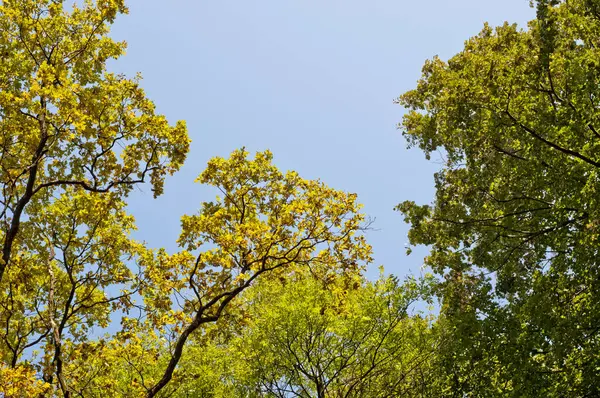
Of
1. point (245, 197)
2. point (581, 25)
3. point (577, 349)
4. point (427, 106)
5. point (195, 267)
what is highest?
point (427, 106)

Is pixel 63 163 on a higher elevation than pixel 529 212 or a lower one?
higher

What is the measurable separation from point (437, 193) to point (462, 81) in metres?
4.75

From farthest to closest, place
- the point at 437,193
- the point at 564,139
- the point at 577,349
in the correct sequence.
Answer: the point at 437,193, the point at 577,349, the point at 564,139

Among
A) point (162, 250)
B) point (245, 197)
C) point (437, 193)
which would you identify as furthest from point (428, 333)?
point (162, 250)

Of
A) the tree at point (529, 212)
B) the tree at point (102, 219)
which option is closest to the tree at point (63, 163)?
the tree at point (102, 219)

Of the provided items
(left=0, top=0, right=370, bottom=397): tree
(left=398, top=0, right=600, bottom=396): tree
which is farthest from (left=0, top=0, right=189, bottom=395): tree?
(left=398, top=0, right=600, bottom=396): tree

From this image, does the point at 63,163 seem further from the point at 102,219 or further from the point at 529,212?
the point at 529,212

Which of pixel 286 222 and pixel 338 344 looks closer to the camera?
pixel 286 222

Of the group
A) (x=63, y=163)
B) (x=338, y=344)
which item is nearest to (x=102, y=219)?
(x=63, y=163)

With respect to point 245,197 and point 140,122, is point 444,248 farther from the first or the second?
point 140,122

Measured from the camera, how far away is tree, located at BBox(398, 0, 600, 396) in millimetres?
8953

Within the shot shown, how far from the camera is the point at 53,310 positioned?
1150 cm

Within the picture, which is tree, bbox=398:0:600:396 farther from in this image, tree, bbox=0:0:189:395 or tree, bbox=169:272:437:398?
tree, bbox=0:0:189:395

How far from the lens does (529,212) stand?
35.7 feet
